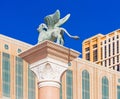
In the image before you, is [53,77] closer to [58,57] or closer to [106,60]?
[58,57]

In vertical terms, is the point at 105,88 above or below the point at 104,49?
below

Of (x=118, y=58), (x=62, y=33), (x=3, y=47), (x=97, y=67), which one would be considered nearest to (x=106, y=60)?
(x=118, y=58)

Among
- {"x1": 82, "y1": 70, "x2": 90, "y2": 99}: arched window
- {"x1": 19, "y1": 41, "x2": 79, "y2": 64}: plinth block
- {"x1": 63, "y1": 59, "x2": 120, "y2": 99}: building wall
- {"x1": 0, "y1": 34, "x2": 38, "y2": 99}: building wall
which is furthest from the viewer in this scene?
{"x1": 82, "y1": 70, "x2": 90, "y2": 99}: arched window

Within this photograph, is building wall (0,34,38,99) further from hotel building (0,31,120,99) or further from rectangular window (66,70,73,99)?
rectangular window (66,70,73,99)

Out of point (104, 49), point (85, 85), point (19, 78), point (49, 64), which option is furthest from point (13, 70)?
point (104, 49)

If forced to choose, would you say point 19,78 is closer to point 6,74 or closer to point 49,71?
point 6,74

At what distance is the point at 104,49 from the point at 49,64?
468 feet

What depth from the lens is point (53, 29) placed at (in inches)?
1003

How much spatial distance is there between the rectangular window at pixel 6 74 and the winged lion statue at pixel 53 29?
43.2 meters

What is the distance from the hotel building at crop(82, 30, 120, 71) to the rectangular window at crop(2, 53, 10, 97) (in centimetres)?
9221

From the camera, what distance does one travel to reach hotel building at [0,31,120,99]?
6925 cm

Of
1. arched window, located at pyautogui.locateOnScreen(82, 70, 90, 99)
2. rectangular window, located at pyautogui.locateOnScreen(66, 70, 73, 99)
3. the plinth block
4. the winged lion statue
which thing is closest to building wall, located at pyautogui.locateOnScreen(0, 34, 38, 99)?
rectangular window, located at pyautogui.locateOnScreen(66, 70, 73, 99)

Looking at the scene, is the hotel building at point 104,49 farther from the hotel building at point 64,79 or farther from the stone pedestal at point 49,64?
the stone pedestal at point 49,64

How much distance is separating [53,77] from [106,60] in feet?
462
